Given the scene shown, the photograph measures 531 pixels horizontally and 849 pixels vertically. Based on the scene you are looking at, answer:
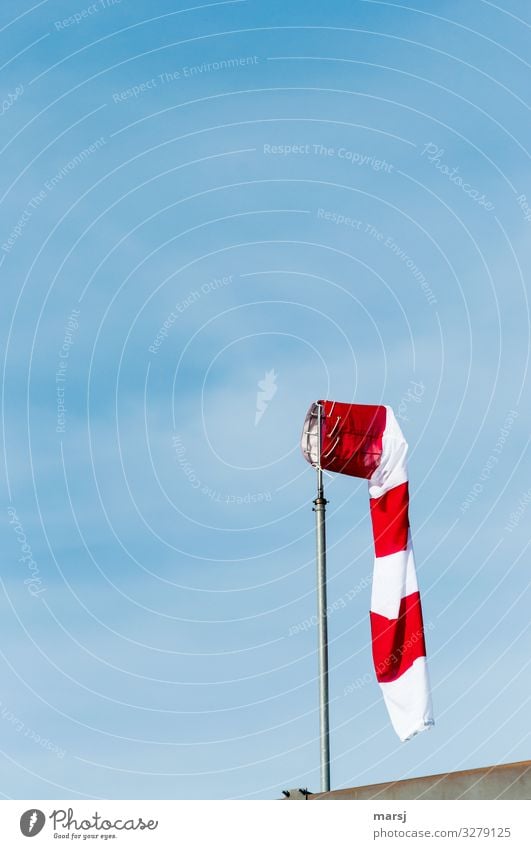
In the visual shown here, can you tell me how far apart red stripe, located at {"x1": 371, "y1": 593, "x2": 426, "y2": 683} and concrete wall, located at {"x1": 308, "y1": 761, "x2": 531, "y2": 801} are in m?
5.35

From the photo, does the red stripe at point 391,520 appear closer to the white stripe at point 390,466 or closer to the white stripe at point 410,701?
the white stripe at point 390,466

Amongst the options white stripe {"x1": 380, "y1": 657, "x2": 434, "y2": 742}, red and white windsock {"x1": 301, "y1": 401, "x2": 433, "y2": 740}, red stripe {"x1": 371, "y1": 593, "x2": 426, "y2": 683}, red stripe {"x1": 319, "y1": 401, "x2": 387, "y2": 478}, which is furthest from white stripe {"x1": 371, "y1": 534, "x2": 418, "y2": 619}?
red stripe {"x1": 319, "y1": 401, "x2": 387, "y2": 478}

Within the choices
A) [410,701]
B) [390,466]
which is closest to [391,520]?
[390,466]

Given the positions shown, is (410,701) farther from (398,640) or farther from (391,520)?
(391,520)

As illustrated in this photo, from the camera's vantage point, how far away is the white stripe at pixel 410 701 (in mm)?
23578

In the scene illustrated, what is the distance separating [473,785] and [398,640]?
22.6ft

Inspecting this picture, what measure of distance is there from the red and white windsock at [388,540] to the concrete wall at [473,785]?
494 centimetres

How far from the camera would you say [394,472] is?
86.1 ft

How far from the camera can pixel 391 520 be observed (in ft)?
84.6

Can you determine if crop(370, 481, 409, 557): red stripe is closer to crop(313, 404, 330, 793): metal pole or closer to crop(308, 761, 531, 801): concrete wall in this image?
crop(313, 404, 330, 793): metal pole

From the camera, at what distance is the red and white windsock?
23875 millimetres

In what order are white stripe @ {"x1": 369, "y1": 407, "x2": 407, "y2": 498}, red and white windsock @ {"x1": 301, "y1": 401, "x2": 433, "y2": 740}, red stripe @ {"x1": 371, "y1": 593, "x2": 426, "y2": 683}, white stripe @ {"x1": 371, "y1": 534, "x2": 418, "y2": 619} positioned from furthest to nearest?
1. white stripe @ {"x1": 369, "y1": 407, "x2": 407, "y2": 498}
2. white stripe @ {"x1": 371, "y1": 534, "x2": 418, "y2": 619}
3. red stripe @ {"x1": 371, "y1": 593, "x2": 426, "y2": 683}
4. red and white windsock @ {"x1": 301, "y1": 401, "x2": 433, "y2": 740}

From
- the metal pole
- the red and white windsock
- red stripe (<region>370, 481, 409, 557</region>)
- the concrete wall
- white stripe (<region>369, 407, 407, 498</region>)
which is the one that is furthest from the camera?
white stripe (<region>369, 407, 407, 498</region>)

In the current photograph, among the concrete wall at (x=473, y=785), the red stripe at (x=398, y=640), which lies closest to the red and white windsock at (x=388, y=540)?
the red stripe at (x=398, y=640)
